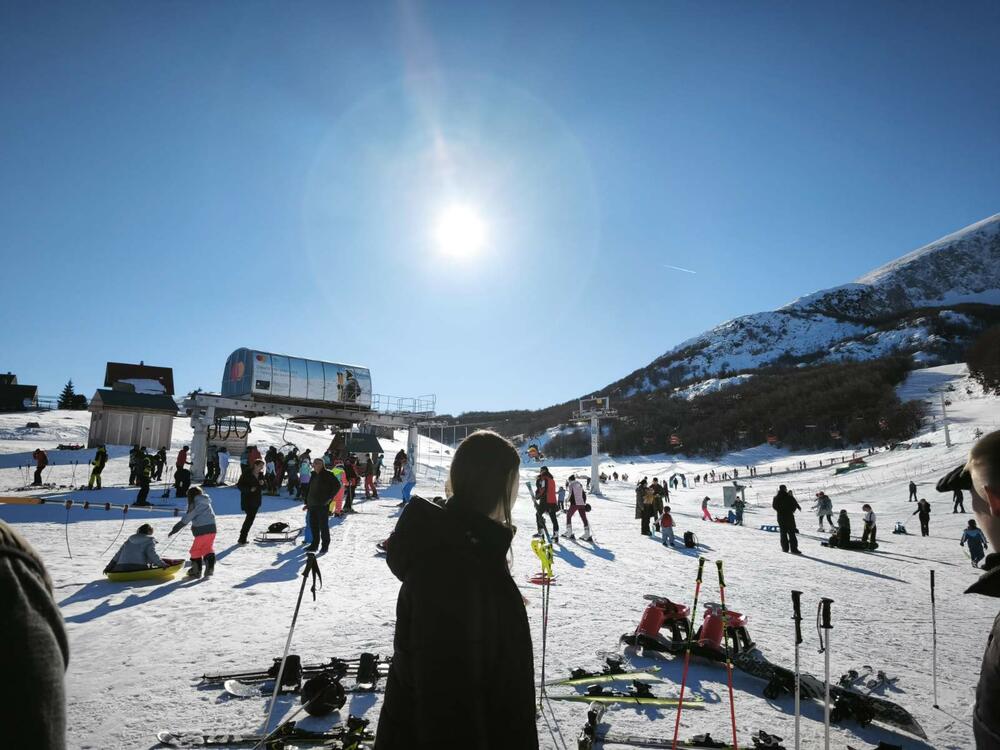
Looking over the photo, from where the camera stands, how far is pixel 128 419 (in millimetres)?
34500

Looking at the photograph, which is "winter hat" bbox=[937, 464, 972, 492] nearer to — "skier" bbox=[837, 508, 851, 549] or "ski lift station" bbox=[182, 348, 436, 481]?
"skier" bbox=[837, 508, 851, 549]

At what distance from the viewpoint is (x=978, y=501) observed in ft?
7.06

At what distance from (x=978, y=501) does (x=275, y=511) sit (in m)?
18.7

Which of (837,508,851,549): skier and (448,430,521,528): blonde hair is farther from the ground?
(448,430,521,528): blonde hair

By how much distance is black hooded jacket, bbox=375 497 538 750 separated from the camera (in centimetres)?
180

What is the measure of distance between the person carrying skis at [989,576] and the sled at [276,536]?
13.0m

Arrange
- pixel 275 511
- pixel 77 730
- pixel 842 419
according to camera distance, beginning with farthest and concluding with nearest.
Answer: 1. pixel 842 419
2. pixel 275 511
3. pixel 77 730

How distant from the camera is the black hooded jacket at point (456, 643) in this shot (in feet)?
5.91

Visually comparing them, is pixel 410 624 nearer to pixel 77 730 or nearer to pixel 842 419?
pixel 77 730

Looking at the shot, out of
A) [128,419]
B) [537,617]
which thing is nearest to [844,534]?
[537,617]

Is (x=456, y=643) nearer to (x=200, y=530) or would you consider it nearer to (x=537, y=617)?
(x=537, y=617)

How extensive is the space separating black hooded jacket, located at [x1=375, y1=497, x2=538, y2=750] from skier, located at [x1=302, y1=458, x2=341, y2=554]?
30.7 ft

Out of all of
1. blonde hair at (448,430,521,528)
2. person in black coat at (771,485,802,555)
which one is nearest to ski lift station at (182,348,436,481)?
person in black coat at (771,485,802,555)

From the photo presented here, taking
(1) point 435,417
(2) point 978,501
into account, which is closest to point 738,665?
(2) point 978,501
